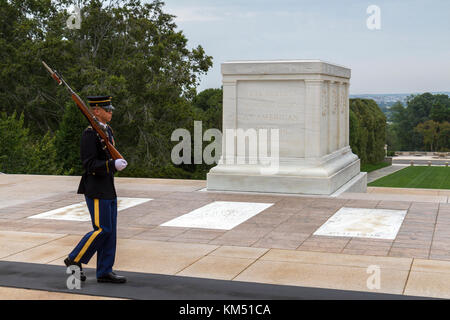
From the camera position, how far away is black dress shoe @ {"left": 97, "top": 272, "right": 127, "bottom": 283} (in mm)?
5672

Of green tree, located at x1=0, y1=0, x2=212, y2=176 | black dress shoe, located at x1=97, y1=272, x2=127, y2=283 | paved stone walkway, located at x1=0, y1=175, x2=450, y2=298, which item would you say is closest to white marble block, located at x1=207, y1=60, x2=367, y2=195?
paved stone walkway, located at x1=0, y1=175, x2=450, y2=298

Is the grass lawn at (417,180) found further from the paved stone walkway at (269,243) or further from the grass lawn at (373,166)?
the paved stone walkway at (269,243)

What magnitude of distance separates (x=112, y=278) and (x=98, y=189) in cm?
85

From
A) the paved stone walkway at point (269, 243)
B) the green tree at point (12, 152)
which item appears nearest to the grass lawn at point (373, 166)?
the green tree at point (12, 152)

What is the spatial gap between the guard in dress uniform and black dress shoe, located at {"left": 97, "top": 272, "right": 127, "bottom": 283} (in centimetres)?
6

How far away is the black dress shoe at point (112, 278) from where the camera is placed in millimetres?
5672

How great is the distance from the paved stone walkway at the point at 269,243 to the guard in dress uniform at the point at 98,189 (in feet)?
2.44

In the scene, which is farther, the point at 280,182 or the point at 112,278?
the point at 280,182

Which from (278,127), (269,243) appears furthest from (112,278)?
(278,127)

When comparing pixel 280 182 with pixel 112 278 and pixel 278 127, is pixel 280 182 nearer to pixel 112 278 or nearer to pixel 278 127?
pixel 278 127

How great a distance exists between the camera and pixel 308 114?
38.6 feet

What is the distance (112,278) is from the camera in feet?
18.6

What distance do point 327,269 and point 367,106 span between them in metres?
69.7

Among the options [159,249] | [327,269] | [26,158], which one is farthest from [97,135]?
[26,158]
